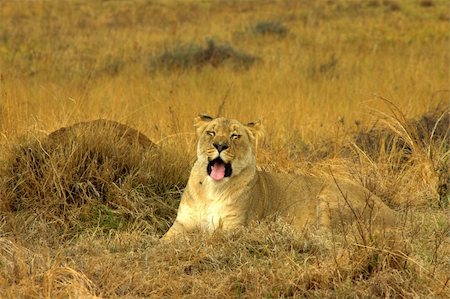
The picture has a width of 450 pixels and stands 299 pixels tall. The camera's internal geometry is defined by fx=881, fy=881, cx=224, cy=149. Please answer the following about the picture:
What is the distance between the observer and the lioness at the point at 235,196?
6.18 m

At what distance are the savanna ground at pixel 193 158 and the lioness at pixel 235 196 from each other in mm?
390

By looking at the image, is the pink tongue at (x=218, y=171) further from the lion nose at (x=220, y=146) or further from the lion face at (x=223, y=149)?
the lion nose at (x=220, y=146)

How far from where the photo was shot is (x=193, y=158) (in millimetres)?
7793

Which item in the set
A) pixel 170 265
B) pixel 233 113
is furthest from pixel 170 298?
pixel 233 113

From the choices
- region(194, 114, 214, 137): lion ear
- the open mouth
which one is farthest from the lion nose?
region(194, 114, 214, 137): lion ear

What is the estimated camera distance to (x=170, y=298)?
4676 millimetres

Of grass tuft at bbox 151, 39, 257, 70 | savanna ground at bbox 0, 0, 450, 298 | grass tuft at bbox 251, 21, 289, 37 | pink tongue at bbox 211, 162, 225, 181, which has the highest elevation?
pink tongue at bbox 211, 162, 225, 181

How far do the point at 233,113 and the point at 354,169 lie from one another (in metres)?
2.89

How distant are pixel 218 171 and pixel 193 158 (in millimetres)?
1620

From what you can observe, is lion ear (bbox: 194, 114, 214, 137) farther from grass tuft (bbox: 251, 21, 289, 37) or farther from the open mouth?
grass tuft (bbox: 251, 21, 289, 37)

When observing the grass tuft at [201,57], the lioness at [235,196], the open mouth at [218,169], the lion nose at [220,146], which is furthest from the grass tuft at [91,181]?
the grass tuft at [201,57]

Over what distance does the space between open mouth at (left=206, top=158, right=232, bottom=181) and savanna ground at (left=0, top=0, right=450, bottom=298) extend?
0.54m

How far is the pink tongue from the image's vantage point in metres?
6.18

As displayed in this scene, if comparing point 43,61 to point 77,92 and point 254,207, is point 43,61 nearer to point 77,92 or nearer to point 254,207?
point 77,92
